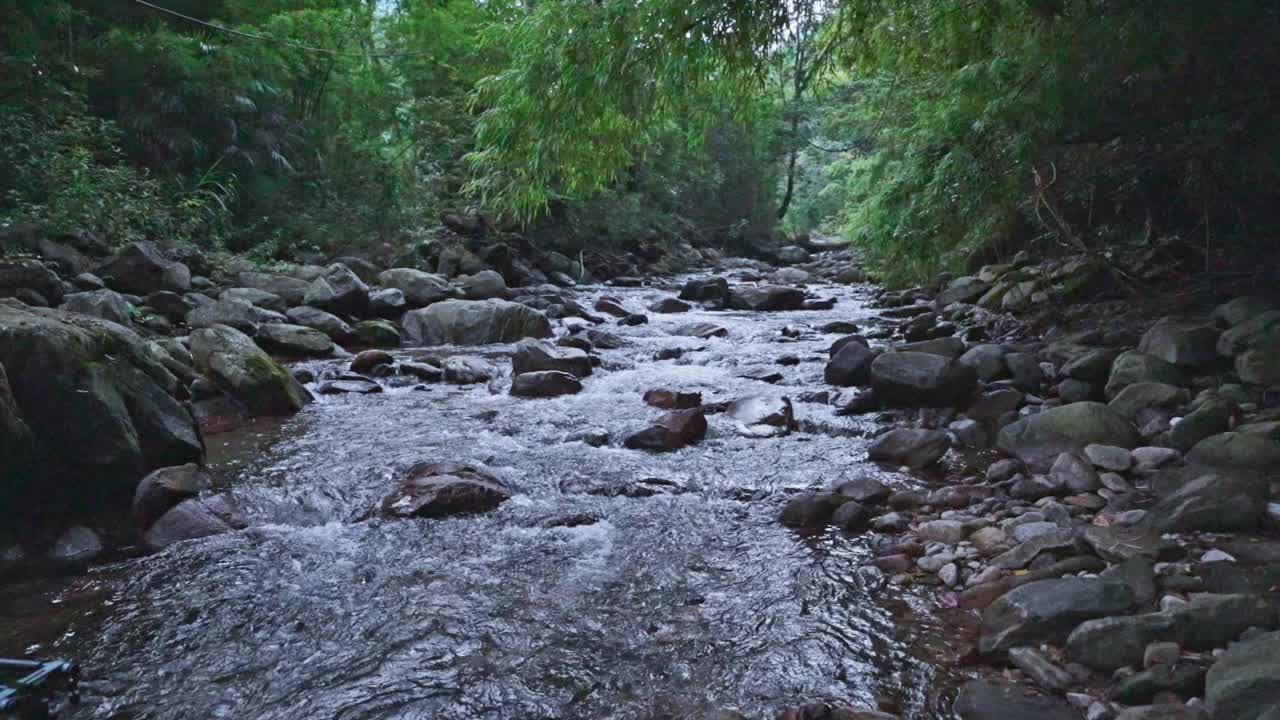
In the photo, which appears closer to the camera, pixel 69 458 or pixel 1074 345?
pixel 69 458

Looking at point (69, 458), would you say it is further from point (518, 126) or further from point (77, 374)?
point (518, 126)

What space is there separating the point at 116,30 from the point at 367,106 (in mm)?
5216

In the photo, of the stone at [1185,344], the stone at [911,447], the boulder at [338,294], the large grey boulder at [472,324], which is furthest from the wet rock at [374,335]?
the stone at [1185,344]

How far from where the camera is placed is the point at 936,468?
4.42m

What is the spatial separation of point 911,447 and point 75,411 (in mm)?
4292

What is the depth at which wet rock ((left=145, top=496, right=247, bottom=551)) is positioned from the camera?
138 inches

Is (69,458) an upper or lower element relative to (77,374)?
lower

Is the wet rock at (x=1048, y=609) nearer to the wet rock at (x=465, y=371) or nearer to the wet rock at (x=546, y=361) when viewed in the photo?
the wet rock at (x=546, y=361)

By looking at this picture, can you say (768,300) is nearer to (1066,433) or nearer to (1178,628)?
(1066,433)

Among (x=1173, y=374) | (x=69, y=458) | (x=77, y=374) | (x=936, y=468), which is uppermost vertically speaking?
(x=77, y=374)

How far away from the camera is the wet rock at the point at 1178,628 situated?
7.14 feet

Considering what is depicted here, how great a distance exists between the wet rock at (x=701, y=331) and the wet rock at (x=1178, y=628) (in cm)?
723

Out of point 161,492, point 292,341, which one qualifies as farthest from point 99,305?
point 161,492

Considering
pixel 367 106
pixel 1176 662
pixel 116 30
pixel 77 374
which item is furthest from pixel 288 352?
pixel 367 106
